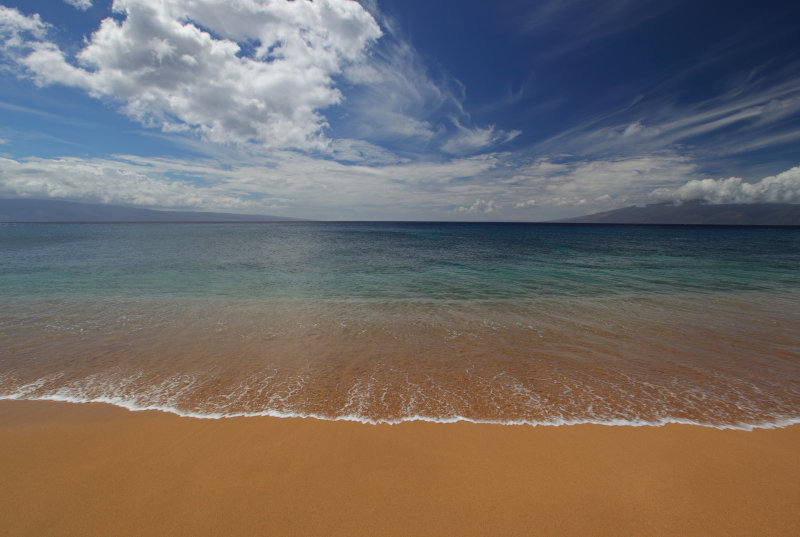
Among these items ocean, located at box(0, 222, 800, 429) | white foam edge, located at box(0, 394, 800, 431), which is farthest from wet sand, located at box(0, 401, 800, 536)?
ocean, located at box(0, 222, 800, 429)

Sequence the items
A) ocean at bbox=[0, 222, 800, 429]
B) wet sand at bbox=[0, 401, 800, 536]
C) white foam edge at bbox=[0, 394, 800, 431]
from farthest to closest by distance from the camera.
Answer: ocean at bbox=[0, 222, 800, 429] < white foam edge at bbox=[0, 394, 800, 431] < wet sand at bbox=[0, 401, 800, 536]

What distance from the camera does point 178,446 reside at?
4438 mm

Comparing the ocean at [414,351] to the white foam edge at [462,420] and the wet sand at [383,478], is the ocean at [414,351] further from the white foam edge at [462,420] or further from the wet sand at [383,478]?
the wet sand at [383,478]

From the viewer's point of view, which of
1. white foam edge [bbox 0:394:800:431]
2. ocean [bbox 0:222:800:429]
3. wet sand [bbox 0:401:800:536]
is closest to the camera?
wet sand [bbox 0:401:800:536]

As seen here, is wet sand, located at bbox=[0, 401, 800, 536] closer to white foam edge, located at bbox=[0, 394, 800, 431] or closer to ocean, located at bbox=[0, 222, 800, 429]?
white foam edge, located at bbox=[0, 394, 800, 431]

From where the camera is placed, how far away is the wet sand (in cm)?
330

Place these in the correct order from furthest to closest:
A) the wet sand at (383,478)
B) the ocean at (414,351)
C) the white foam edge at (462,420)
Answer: the ocean at (414,351), the white foam edge at (462,420), the wet sand at (383,478)

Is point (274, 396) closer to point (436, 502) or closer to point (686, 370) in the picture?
point (436, 502)

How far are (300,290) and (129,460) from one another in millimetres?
11801

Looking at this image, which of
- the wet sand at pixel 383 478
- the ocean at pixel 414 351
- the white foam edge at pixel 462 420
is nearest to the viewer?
the wet sand at pixel 383 478

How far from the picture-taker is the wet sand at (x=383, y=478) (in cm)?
330

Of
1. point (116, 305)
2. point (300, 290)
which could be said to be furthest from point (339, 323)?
point (116, 305)

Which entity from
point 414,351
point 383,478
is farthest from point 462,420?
point 414,351

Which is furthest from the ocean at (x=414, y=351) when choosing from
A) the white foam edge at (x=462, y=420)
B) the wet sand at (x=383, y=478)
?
the wet sand at (x=383, y=478)
